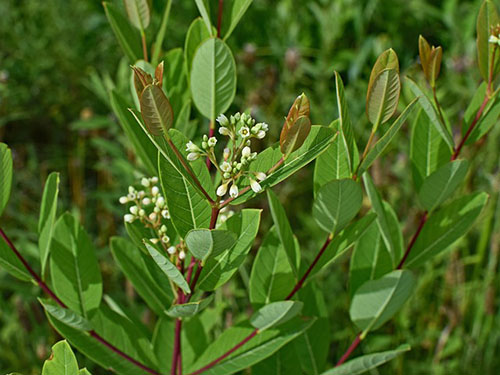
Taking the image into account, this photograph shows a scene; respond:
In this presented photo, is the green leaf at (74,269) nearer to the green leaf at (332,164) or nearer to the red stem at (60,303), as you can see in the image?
the red stem at (60,303)

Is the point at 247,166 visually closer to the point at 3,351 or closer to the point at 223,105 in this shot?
the point at 223,105

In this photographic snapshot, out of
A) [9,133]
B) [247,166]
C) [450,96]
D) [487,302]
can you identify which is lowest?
[487,302]

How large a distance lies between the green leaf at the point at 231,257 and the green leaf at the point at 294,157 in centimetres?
4

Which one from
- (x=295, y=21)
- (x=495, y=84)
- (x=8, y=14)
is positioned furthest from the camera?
(x=295, y=21)

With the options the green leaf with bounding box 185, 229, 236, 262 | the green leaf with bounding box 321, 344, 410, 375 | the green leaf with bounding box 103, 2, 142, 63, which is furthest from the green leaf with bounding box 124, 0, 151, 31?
the green leaf with bounding box 321, 344, 410, 375

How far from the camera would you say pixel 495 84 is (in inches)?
24.0

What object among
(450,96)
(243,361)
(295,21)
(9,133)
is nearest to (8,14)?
(9,133)

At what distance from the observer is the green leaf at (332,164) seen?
59 centimetres

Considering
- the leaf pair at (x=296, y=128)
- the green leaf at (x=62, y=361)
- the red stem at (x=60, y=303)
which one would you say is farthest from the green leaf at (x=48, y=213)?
the leaf pair at (x=296, y=128)

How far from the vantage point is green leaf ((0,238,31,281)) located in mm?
577

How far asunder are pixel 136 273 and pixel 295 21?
1812mm

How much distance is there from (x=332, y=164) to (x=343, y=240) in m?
0.08

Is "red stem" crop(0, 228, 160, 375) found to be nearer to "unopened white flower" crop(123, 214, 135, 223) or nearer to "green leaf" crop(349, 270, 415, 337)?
"unopened white flower" crop(123, 214, 135, 223)

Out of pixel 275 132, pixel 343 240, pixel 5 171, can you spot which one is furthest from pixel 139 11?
pixel 275 132
